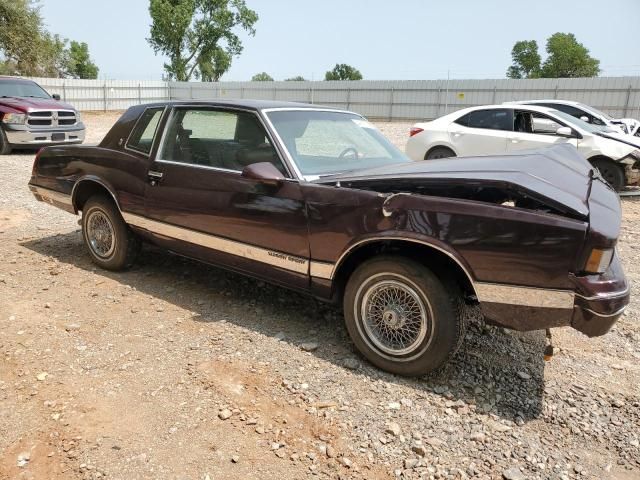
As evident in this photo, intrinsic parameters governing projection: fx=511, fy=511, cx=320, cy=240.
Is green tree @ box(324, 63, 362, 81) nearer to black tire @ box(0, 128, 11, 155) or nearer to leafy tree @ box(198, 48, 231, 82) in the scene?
leafy tree @ box(198, 48, 231, 82)

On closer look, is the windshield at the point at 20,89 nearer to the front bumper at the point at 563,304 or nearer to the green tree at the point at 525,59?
the front bumper at the point at 563,304

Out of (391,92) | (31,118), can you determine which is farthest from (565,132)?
(391,92)

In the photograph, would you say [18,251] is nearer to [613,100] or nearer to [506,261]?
[506,261]

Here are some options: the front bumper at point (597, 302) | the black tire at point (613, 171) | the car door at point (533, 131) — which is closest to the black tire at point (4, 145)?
the car door at point (533, 131)

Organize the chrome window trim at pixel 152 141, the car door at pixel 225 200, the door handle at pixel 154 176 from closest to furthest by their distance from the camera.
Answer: the car door at pixel 225 200, the door handle at pixel 154 176, the chrome window trim at pixel 152 141

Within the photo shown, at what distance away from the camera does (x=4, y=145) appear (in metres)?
12.9

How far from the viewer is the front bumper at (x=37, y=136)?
502 inches

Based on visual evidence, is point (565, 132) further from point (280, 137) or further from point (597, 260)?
point (597, 260)

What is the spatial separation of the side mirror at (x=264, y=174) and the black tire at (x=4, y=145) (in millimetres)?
12125

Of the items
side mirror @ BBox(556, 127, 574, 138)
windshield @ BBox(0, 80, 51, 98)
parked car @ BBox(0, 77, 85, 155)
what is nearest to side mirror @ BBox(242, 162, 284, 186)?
side mirror @ BBox(556, 127, 574, 138)

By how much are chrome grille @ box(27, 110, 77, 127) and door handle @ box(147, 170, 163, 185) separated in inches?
410

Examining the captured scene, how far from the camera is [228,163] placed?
3.94 m

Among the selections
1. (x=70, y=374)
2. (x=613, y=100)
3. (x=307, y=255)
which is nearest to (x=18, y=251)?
(x=70, y=374)

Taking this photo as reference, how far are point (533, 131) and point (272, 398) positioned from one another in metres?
8.36
